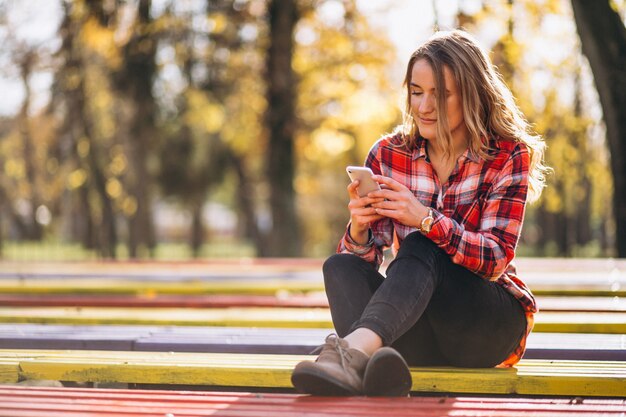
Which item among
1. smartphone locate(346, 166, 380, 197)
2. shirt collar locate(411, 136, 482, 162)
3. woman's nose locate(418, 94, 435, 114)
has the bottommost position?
smartphone locate(346, 166, 380, 197)

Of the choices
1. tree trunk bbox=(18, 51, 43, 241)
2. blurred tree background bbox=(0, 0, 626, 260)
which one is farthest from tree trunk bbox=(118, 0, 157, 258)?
tree trunk bbox=(18, 51, 43, 241)

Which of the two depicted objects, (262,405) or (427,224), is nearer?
(262,405)

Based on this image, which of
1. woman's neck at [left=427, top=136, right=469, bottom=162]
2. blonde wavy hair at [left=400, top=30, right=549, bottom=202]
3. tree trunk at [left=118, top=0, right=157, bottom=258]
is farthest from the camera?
tree trunk at [left=118, top=0, right=157, bottom=258]

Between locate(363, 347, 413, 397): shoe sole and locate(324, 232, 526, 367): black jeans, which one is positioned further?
locate(324, 232, 526, 367): black jeans

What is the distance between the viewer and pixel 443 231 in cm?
283

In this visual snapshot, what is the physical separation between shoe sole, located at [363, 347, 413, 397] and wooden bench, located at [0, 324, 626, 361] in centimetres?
99

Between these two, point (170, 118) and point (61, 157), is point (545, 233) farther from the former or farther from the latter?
point (61, 157)

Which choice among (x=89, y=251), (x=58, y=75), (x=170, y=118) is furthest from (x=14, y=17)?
(x=89, y=251)

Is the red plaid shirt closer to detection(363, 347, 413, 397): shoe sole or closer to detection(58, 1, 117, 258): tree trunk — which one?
detection(363, 347, 413, 397): shoe sole

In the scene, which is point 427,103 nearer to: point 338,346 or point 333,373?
point 338,346

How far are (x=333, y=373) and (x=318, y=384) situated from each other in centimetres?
6

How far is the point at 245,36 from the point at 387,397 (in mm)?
13218

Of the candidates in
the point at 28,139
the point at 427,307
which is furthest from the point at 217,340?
the point at 28,139

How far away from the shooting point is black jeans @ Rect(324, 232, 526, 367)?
2.70m
